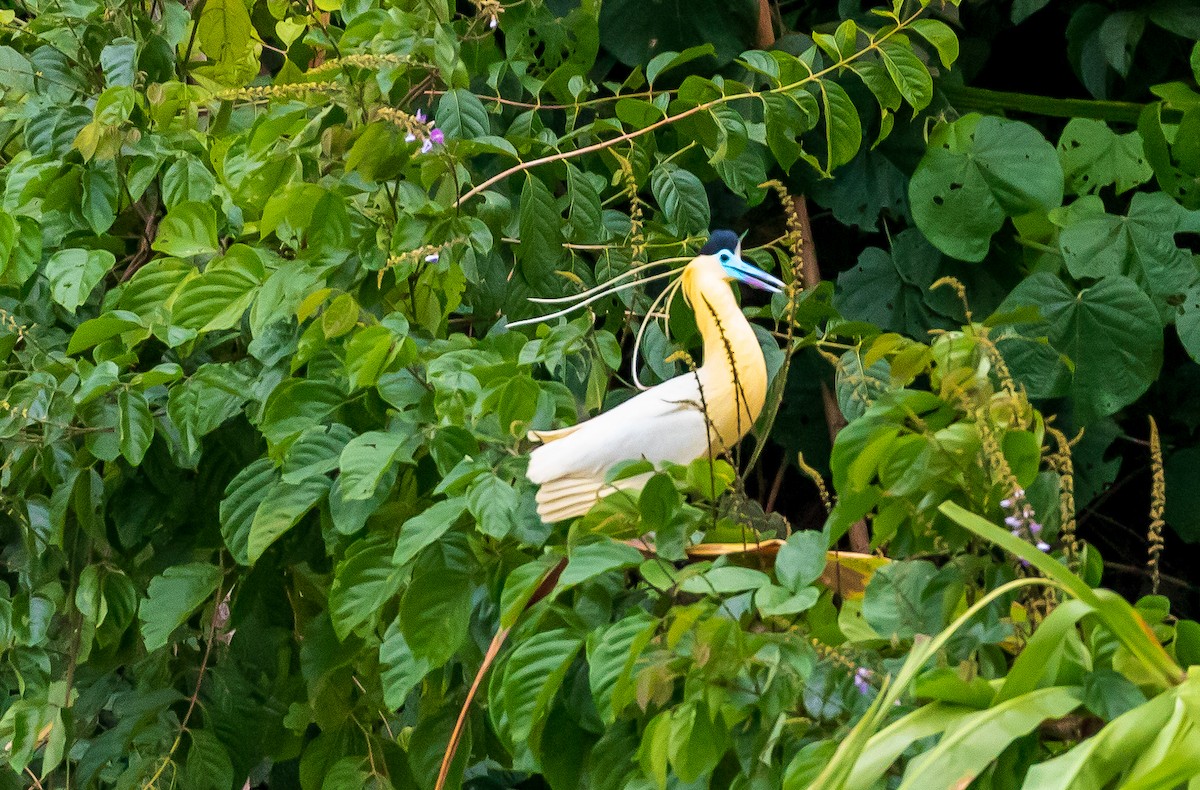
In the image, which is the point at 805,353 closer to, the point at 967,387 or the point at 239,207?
the point at 239,207

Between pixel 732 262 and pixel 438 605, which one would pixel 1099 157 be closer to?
pixel 732 262

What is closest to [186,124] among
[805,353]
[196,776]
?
[196,776]

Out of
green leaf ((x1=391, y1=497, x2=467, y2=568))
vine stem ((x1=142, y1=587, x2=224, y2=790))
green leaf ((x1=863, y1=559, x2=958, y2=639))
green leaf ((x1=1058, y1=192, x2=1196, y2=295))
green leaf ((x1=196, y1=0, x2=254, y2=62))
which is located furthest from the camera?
green leaf ((x1=1058, y1=192, x2=1196, y2=295))

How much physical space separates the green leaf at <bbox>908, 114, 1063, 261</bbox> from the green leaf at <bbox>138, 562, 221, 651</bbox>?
3.76 ft

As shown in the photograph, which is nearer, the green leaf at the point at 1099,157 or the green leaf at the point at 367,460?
the green leaf at the point at 367,460

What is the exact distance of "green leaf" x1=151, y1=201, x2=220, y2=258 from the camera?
1.42 m

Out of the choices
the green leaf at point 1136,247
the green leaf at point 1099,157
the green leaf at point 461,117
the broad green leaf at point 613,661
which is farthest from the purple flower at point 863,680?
the green leaf at point 1099,157

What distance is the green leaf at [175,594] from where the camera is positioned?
132 cm

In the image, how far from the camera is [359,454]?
3.34ft

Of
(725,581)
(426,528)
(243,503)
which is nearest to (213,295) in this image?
(243,503)

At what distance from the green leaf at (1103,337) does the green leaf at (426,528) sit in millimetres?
1082

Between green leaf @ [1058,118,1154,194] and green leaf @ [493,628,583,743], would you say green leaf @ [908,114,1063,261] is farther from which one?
green leaf @ [493,628,583,743]

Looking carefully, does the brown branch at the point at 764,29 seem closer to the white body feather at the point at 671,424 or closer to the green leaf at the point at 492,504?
the white body feather at the point at 671,424

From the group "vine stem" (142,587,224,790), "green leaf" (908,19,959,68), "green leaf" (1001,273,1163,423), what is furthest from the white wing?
"green leaf" (1001,273,1163,423)
